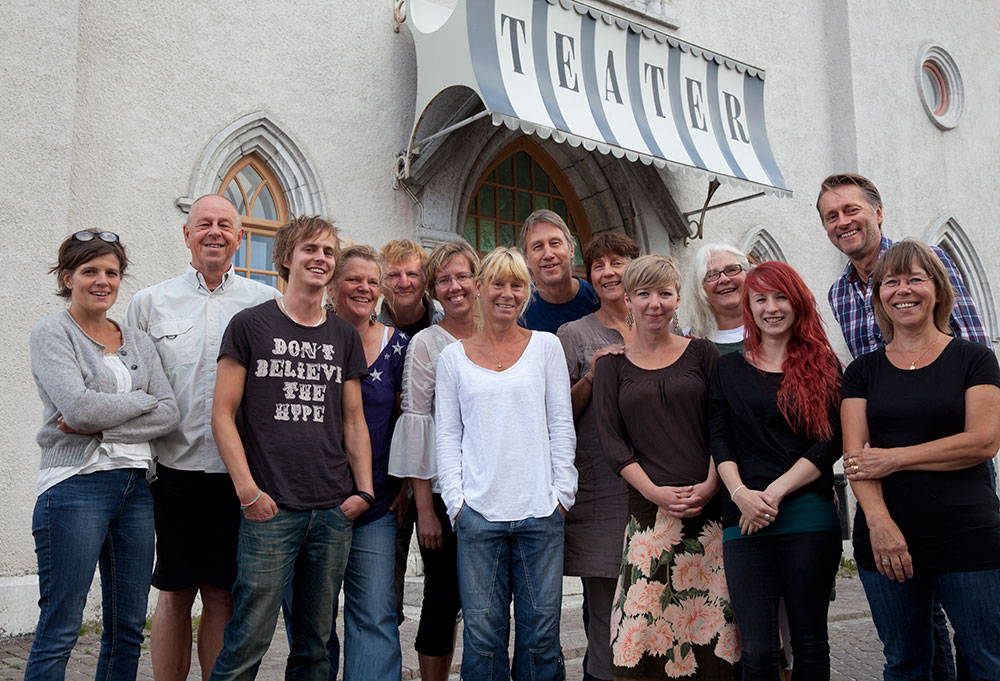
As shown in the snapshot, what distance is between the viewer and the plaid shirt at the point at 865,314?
10.8ft

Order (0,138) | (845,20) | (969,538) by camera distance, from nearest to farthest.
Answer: (969,538) < (0,138) < (845,20)

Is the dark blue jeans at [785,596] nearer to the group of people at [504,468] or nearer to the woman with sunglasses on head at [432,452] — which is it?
→ the group of people at [504,468]

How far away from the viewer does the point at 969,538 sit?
266 centimetres

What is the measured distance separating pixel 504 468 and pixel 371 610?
0.77 m

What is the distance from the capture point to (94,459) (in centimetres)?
303

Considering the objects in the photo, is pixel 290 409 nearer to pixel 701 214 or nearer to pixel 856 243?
pixel 856 243

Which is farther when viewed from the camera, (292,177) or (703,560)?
(292,177)

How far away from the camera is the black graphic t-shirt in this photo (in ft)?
9.93

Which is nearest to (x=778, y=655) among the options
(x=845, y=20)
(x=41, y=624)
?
A: (x=41, y=624)

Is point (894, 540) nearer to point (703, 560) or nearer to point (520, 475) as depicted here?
point (703, 560)

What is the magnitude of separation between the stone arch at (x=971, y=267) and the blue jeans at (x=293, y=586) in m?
10.8

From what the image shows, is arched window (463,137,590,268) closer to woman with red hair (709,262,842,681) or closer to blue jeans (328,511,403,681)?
blue jeans (328,511,403,681)

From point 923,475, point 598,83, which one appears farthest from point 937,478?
point 598,83

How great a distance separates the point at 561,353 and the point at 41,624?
2.11 meters
